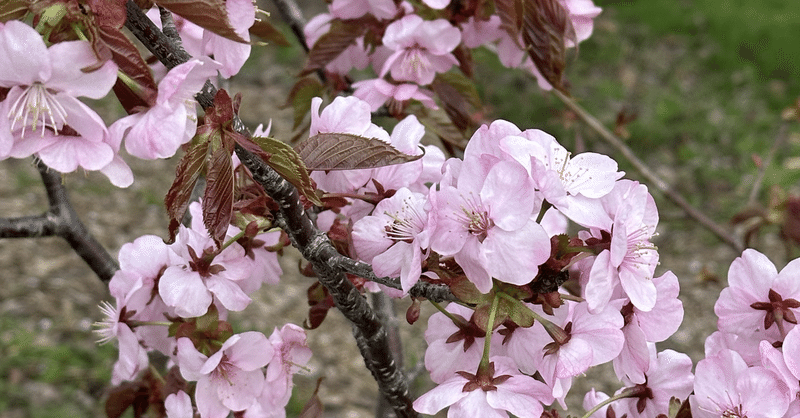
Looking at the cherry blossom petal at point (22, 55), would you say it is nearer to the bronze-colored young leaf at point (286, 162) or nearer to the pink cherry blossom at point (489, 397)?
the bronze-colored young leaf at point (286, 162)

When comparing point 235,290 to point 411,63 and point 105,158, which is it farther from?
point 411,63

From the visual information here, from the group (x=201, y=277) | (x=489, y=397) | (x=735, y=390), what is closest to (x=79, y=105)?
(x=201, y=277)

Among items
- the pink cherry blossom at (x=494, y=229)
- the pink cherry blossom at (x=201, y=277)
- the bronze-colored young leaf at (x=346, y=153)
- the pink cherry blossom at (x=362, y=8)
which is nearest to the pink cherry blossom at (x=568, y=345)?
the pink cherry blossom at (x=494, y=229)

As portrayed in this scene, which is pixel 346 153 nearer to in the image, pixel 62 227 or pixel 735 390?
pixel 735 390

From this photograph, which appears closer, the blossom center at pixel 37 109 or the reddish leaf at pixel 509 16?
the blossom center at pixel 37 109

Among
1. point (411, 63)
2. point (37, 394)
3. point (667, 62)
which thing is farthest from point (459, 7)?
point (667, 62)

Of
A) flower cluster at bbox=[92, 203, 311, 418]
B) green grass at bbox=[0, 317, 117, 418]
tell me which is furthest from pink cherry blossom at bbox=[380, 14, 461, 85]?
green grass at bbox=[0, 317, 117, 418]
